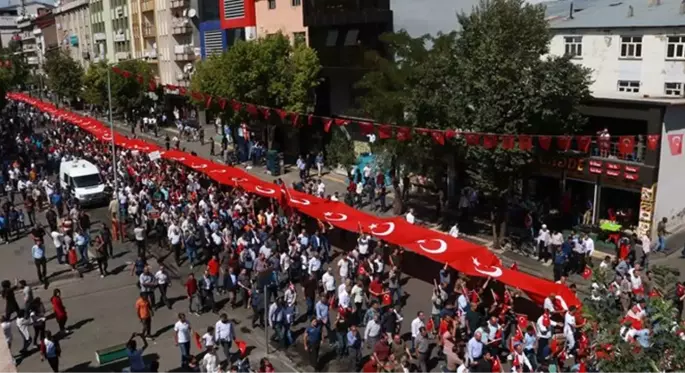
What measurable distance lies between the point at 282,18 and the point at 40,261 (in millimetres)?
25757

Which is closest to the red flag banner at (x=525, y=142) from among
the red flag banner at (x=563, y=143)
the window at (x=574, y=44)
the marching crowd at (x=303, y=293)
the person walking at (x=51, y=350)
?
the red flag banner at (x=563, y=143)

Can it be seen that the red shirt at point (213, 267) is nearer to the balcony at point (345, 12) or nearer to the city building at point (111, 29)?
the balcony at point (345, 12)

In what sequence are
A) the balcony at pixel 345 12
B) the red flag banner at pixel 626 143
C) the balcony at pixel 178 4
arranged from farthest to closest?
the balcony at pixel 178 4 < the balcony at pixel 345 12 < the red flag banner at pixel 626 143

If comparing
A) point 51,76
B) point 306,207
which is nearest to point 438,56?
point 306,207

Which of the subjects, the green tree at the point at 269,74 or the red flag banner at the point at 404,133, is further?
the green tree at the point at 269,74

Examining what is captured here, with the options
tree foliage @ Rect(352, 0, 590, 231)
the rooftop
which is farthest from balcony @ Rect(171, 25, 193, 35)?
tree foliage @ Rect(352, 0, 590, 231)

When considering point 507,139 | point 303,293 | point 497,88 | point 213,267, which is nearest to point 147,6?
point 497,88

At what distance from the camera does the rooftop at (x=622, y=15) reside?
102 feet

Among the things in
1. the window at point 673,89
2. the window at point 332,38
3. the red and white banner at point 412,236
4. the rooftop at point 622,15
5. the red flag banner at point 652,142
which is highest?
the rooftop at point 622,15

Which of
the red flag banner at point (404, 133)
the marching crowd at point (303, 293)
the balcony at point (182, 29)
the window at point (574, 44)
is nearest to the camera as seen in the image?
the marching crowd at point (303, 293)

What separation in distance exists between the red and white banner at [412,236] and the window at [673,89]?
14221mm

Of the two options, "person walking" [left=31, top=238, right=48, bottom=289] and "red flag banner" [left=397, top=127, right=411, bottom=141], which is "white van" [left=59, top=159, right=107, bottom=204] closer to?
"person walking" [left=31, top=238, right=48, bottom=289]

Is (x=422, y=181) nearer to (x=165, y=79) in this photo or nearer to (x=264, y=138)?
(x=264, y=138)

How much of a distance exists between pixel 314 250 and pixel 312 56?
1908 cm
